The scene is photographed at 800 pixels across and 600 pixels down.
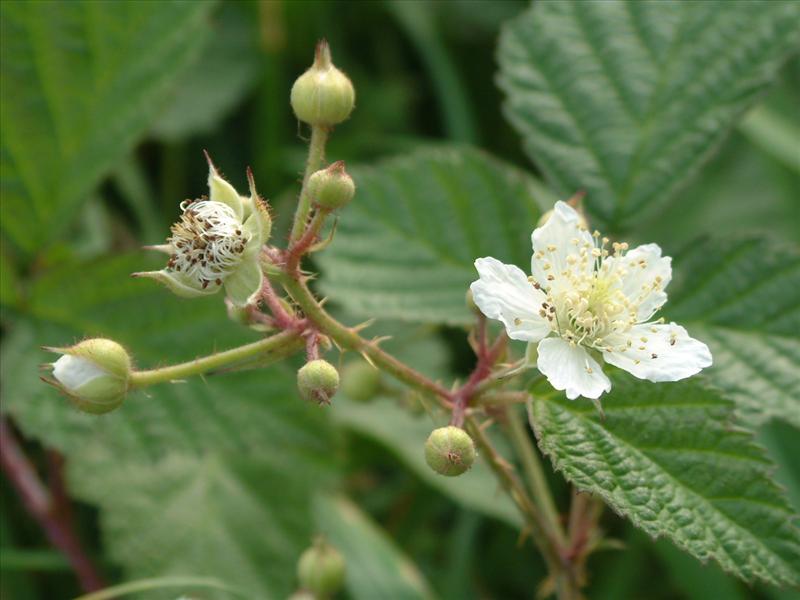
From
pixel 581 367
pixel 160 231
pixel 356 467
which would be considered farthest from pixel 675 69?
pixel 160 231

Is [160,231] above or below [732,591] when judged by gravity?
above

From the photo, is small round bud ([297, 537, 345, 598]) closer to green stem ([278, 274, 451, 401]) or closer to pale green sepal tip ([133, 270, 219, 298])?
green stem ([278, 274, 451, 401])

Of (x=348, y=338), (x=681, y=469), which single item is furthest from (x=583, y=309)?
(x=348, y=338)

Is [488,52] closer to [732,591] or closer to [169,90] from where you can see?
[169,90]

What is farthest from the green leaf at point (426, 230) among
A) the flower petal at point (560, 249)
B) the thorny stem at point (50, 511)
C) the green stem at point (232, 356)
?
the thorny stem at point (50, 511)

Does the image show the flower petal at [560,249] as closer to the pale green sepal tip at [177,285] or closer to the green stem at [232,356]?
the green stem at [232,356]

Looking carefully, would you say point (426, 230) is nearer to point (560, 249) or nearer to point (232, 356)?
point (560, 249)

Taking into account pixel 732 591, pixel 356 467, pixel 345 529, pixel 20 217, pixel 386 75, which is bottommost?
pixel 732 591
